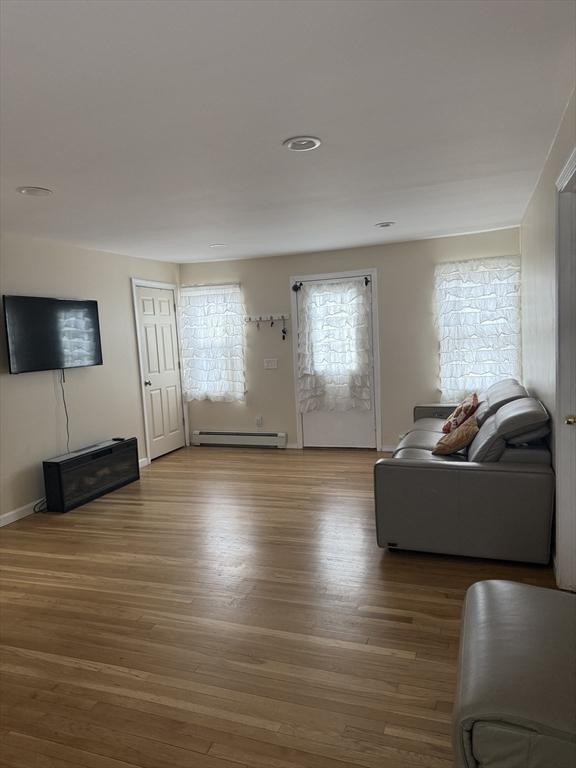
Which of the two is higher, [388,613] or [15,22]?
[15,22]

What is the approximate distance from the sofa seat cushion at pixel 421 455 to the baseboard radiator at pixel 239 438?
289cm

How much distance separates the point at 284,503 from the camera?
4.49m

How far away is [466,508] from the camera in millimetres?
3154

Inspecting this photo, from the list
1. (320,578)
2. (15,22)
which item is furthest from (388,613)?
(15,22)

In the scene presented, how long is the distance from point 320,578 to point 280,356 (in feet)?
12.2

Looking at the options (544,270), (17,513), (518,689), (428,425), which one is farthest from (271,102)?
(17,513)

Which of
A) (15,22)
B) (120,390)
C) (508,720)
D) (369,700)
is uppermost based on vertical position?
(15,22)

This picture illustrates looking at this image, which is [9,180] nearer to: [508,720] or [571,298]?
[571,298]

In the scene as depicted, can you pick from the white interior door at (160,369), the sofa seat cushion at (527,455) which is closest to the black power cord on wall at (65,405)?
the white interior door at (160,369)

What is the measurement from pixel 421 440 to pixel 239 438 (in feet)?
10.3

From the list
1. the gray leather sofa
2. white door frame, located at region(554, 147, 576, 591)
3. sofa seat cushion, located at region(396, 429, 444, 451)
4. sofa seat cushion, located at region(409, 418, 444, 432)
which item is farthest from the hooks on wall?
white door frame, located at region(554, 147, 576, 591)

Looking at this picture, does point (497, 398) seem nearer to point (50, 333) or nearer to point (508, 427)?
point (508, 427)

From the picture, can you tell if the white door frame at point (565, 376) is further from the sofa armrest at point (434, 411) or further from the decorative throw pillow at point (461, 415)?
the sofa armrest at point (434, 411)

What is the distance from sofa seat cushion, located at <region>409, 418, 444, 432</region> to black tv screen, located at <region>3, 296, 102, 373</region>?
3.20 metres
